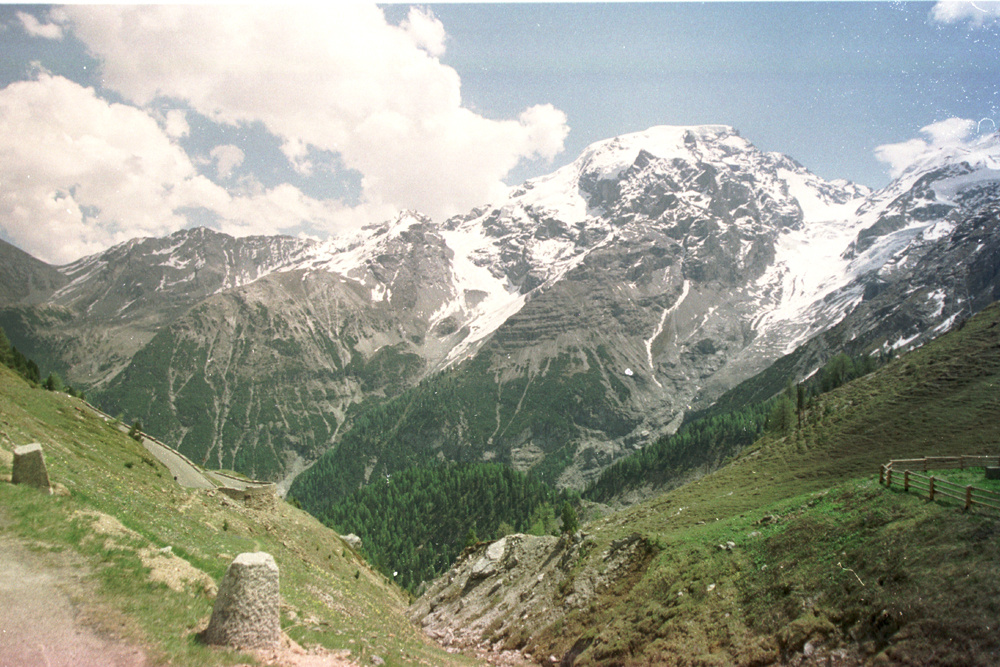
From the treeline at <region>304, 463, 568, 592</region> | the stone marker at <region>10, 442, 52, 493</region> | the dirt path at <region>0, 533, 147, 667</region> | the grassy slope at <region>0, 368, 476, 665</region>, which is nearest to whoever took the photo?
the dirt path at <region>0, 533, 147, 667</region>

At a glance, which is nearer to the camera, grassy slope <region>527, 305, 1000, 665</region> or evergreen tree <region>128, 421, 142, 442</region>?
grassy slope <region>527, 305, 1000, 665</region>

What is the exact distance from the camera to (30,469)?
707 inches

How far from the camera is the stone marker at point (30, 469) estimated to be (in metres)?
17.7

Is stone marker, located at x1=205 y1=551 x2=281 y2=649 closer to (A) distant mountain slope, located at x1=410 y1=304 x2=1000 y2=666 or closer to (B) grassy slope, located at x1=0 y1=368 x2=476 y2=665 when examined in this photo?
(B) grassy slope, located at x1=0 y1=368 x2=476 y2=665

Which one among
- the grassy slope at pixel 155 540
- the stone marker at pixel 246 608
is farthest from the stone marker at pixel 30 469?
the stone marker at pixel 246 608

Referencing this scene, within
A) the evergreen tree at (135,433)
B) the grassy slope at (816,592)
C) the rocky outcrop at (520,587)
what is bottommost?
the rocky outcrop at (520,587)

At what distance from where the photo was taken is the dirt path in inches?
461

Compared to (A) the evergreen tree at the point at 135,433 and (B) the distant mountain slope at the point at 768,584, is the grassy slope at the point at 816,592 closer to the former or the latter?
(B) the distant mountain slope at the point at 768,584

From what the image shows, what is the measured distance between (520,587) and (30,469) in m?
36.1

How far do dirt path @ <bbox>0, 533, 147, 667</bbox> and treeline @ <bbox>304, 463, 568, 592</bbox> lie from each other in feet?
463

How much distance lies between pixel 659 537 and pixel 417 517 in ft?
537

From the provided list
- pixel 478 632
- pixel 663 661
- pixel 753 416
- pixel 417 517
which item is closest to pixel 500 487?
pixel 417 517

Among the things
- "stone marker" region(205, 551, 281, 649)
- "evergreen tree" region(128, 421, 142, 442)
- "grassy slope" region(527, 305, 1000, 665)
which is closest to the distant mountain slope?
"grassy slope" region(527, 305, 1000, 665)

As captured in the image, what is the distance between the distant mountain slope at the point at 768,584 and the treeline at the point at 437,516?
103 meters
